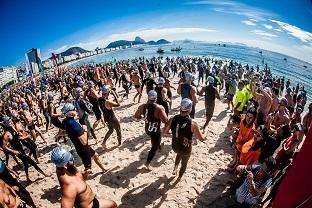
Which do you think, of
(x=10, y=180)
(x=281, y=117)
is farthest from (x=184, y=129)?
(x=10, y=180)

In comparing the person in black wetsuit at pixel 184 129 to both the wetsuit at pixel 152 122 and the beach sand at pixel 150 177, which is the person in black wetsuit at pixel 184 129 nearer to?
the wetsuit at pixel 152 122

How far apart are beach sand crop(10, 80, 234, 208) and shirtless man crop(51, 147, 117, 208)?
188 cm

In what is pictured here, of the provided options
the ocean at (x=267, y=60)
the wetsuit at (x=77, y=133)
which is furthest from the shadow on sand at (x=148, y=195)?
the ocean at (x=267, y=60)

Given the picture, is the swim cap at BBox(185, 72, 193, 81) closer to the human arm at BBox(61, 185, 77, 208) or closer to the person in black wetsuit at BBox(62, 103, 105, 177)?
the person in black wetsuit at BBox(62, 103, 105, 177)

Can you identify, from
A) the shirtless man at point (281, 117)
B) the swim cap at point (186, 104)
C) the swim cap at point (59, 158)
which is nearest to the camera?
the swim cap at point (59, 158)

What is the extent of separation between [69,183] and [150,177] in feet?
9.81

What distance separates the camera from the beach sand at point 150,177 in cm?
502

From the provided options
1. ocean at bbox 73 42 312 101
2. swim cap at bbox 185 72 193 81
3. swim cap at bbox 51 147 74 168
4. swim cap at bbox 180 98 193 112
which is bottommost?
ocean at bbox 73 42 312 101

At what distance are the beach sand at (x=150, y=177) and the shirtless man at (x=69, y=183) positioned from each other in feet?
6.17

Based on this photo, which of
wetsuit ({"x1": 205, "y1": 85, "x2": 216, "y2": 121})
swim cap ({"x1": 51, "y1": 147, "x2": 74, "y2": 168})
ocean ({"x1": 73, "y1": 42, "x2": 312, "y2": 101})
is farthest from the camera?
ocean ({"x1": 73, "y1": 42, "x2": 312, "y2": 101})

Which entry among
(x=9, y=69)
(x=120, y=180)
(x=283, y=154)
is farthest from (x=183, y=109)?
(x=9, y=69)

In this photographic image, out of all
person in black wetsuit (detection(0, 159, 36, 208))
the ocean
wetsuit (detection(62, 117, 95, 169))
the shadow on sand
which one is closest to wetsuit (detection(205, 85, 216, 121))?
the shadow on sand

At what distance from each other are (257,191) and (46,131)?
1030 centimetres

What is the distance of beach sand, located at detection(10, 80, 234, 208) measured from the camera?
16.5 ft
